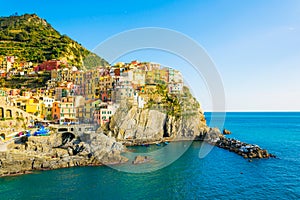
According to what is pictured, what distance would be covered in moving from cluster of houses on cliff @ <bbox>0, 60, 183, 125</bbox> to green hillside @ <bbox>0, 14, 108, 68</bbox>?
7.83 m

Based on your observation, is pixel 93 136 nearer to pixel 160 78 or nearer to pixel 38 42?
pixel 160 78

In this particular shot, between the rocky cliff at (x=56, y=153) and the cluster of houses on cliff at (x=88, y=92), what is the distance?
280 inches

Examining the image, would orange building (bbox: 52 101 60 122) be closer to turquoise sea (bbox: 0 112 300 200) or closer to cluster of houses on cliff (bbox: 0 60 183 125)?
cluster of houses on cliff (bbox: 0 60 183 125)

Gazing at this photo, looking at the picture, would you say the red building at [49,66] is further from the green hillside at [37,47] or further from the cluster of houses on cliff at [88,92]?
the green hillside at [37,47]

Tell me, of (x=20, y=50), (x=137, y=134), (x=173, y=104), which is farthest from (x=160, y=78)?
(x=20, y=50)

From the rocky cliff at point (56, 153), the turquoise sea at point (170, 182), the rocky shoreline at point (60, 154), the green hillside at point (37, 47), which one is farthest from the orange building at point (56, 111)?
the green hillside at point (37, 47)

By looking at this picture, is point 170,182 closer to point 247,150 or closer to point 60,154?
point 60,154

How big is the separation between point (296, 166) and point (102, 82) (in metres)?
31.7

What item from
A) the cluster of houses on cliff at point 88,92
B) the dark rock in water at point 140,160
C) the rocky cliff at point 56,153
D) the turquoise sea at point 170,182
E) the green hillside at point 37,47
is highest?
the green hillside at point 37,47

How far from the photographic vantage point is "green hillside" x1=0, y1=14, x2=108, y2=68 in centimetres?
5122

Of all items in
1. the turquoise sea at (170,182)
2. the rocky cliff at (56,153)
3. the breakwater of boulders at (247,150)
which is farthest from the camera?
the breakwater of boulders at (247,150)

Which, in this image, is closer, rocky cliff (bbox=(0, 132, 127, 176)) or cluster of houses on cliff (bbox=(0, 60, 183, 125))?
rocky cliff (bbox=(0, 132, 127, 176))

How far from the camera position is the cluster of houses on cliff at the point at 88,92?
2994cm

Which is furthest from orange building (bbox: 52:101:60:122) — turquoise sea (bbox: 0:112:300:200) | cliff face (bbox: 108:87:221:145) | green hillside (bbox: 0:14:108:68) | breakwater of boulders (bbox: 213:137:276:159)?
breakwater of boulders (bbox: 213:137:276:159)
